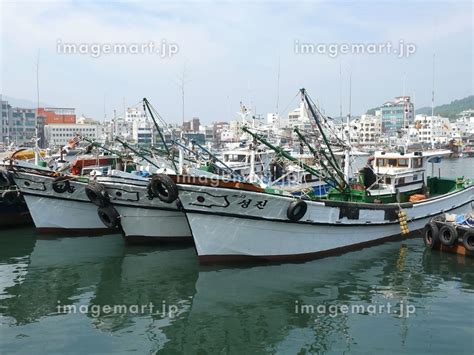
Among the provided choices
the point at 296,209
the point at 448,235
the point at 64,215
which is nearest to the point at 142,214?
the point at 64,215

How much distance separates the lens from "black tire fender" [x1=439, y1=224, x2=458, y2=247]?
1549 centimetres

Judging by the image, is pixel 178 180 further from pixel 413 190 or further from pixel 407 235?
pixel 413 190

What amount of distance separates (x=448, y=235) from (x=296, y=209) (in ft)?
18.5

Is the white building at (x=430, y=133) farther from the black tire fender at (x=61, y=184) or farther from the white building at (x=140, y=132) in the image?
the black tire fender at (x=61, y=184)

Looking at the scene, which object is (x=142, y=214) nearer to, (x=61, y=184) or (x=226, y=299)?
(x=61, y=184)

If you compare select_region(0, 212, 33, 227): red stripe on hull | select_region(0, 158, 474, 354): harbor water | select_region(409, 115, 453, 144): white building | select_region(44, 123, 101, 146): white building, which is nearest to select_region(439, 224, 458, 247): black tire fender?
select_region(0, 158, 474, 354): harbor water

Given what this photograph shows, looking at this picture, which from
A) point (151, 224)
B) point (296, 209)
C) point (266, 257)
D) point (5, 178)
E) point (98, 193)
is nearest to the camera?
point (296, 209)

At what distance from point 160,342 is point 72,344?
1.69 meters

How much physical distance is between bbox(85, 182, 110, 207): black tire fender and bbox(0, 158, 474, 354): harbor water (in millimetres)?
1759

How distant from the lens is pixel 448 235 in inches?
618

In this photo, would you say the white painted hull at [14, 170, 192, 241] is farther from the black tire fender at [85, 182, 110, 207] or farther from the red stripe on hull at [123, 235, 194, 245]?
the black tire fender at [85, 182, 110, 207]

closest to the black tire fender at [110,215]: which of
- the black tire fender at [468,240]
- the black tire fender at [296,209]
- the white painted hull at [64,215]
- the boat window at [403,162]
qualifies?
the white painted hull at [64,215]

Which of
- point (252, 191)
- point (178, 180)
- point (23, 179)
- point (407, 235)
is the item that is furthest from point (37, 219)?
point (407, 235)

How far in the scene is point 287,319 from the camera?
10727mm
